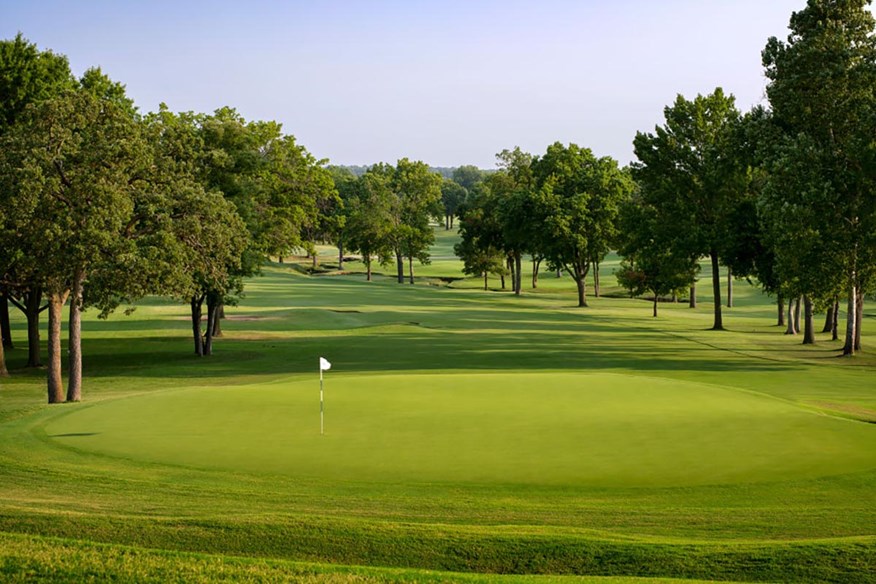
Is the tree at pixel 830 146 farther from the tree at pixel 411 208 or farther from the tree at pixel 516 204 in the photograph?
the tree at pixel 411 208

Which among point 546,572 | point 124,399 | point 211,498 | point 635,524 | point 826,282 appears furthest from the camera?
point 826,282

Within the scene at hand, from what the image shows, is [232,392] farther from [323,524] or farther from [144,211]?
[323,524]

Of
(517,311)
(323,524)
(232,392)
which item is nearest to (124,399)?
(232,392)

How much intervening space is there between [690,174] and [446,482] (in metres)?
45.9

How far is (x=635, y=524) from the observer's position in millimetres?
11250

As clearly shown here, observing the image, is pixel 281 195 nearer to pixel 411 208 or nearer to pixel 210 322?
pixel 210 322

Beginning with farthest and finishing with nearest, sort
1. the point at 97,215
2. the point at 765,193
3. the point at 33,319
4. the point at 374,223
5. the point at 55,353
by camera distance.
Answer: the point at 374,223
the point at 765,193
the point at 33,319
the point at 55,353
the point at 97,215

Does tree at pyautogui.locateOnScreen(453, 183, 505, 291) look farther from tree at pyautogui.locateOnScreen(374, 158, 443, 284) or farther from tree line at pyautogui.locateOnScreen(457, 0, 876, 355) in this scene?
tree line at pyautogui.locateOnScreen(457, 0, 876, 355)

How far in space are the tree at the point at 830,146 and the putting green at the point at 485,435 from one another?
56.2 feet

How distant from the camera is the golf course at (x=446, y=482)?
30.9ft

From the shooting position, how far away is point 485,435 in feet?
53.1

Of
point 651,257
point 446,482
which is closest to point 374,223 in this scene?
point 651,257

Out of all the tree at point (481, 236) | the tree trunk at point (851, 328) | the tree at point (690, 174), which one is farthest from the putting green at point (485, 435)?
the tree at point (481, 236)

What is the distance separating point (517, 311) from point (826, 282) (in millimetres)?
32918
